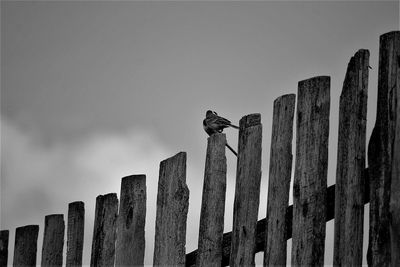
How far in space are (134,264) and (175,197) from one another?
0.57 meters

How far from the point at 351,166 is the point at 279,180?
0.44m

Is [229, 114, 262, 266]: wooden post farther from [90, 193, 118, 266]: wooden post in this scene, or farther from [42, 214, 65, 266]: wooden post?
[42, 214, 65, 266]: wooden post

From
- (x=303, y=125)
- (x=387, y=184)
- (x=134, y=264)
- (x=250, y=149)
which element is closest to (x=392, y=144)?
(x=387, y=184)

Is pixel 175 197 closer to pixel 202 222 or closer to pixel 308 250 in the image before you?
pixel 202 222

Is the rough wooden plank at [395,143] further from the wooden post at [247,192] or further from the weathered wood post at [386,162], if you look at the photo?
the wooden post at [247,192]

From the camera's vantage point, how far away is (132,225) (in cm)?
505

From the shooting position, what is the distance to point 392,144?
4.05 metres

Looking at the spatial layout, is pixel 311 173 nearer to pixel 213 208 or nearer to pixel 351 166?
pixel 351 166

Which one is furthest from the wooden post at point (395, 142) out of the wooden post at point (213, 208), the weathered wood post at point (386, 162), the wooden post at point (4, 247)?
the wooden post at point (4, 247)

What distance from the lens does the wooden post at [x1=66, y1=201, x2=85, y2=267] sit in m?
5.47

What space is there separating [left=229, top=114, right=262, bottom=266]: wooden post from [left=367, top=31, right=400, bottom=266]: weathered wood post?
0.71 metres

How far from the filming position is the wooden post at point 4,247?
619cm

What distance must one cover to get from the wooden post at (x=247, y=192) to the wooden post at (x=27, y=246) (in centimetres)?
210

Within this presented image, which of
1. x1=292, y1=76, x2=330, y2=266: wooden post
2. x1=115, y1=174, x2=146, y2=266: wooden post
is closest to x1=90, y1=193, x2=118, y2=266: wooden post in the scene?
x1=115, y1=174, x2=146, y2=266: wooden post
